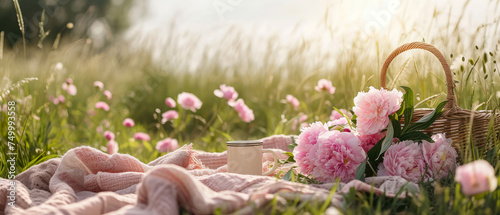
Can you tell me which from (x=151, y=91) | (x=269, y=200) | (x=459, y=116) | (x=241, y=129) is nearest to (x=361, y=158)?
(x=459, y=116)

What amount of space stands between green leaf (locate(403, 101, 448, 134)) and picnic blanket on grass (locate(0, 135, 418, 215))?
27 centimetres

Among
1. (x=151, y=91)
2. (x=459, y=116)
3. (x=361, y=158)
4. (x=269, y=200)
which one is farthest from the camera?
(x=151, y=91)

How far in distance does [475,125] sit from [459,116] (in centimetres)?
11

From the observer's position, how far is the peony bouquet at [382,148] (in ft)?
5.02

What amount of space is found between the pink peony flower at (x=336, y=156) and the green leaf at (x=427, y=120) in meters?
0.22

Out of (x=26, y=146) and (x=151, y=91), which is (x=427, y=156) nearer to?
(x=26, y=146)

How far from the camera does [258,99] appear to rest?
4.14 meters

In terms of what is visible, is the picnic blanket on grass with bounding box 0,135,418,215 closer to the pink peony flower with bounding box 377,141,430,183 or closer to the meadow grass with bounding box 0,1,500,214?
the pink peony flower with bounding box 377,141,430,183

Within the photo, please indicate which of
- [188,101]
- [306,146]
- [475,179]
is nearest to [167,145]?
[188,101]

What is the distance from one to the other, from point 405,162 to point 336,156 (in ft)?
0.72

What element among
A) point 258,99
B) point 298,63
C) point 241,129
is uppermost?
point 298,63

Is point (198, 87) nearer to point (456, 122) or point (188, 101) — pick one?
point (188, 101)

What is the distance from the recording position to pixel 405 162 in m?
1.51

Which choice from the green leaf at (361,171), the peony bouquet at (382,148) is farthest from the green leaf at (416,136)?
the green leaf at (361,171)
